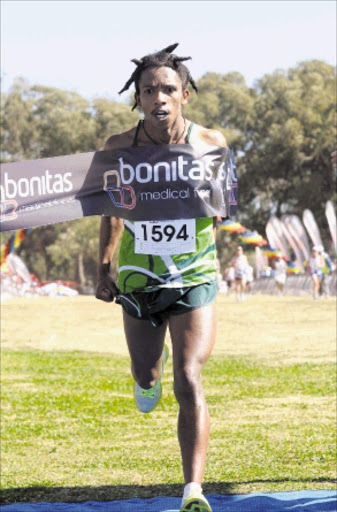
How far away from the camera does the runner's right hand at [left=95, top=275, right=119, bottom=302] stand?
4254mm

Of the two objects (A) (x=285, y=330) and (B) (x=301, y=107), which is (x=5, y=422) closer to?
(A) (x=285, y=330)

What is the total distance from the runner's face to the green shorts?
0.77 m

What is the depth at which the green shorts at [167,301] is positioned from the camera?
396 centimetres

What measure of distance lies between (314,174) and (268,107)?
4.85 m

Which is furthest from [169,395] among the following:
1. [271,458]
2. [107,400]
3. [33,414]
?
[271,458]

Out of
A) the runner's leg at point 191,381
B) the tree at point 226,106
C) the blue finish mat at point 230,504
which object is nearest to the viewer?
the runner's leg at point 191,381

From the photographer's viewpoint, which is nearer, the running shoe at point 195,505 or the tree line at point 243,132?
the running shoe at point 195,505

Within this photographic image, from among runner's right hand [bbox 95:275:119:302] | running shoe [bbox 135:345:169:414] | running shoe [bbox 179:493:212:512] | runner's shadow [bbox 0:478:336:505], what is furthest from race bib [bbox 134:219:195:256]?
runner's shadow [bbox 0:478:336:505]

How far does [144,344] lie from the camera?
166 inches

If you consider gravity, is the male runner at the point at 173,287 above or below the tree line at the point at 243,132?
below

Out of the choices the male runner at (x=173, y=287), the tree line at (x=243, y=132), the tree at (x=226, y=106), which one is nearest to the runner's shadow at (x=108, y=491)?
the male runner at (x=173, y=287)

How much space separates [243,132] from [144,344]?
4982 centimetres

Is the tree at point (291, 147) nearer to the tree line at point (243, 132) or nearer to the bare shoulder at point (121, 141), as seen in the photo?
the tree line at point (243, 132)

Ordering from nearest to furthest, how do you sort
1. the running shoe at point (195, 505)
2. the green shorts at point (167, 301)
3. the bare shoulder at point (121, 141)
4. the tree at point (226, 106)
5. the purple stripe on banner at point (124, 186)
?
the running shoe at point (195, 505) → the green shorts at point (167, 301) → the purple stripe on banner at point (124, 186) → the bare shoulder at point (121, 141) → the tree at point (226, 106)
